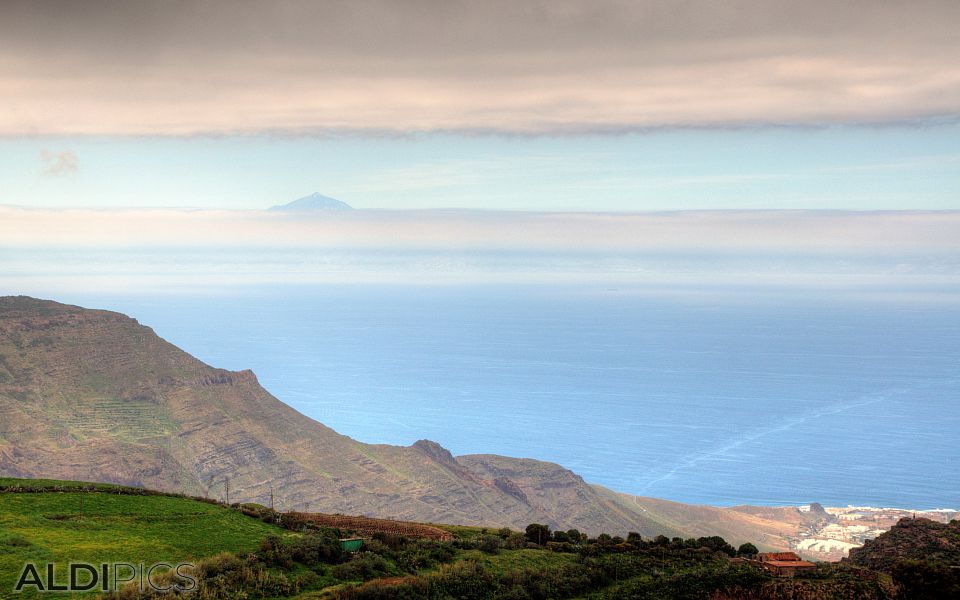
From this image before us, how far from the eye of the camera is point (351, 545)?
37.4 metres

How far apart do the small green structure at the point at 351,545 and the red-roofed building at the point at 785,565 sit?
16.8 meters

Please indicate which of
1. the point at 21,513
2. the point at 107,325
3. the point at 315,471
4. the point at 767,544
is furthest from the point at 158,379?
the point at 21,513

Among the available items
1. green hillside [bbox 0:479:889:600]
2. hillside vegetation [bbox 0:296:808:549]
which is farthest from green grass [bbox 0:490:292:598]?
hillside vegetation [bbox 0:296:808:549]

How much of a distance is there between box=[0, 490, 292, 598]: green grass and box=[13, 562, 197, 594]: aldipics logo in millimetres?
410

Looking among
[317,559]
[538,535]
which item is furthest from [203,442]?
[317,559]

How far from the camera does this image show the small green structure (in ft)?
121

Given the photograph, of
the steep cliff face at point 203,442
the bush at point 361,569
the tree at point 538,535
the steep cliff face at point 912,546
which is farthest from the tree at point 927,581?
the steep cliff face at point 203,442

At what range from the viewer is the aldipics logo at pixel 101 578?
27000 mm

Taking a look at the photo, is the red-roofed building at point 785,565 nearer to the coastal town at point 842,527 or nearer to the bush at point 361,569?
the bush at point 361,569

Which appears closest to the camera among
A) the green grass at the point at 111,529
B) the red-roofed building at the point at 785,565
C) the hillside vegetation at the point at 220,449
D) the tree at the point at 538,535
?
the green grass at the point at 111,529

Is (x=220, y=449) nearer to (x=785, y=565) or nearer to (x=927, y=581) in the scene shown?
(x=785, y=565)

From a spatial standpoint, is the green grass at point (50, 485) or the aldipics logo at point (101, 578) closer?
the aldipics logo at point (101, 578)

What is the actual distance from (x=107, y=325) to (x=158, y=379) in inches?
577

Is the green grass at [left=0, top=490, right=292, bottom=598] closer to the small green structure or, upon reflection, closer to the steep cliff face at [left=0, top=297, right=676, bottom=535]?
the small green structure
